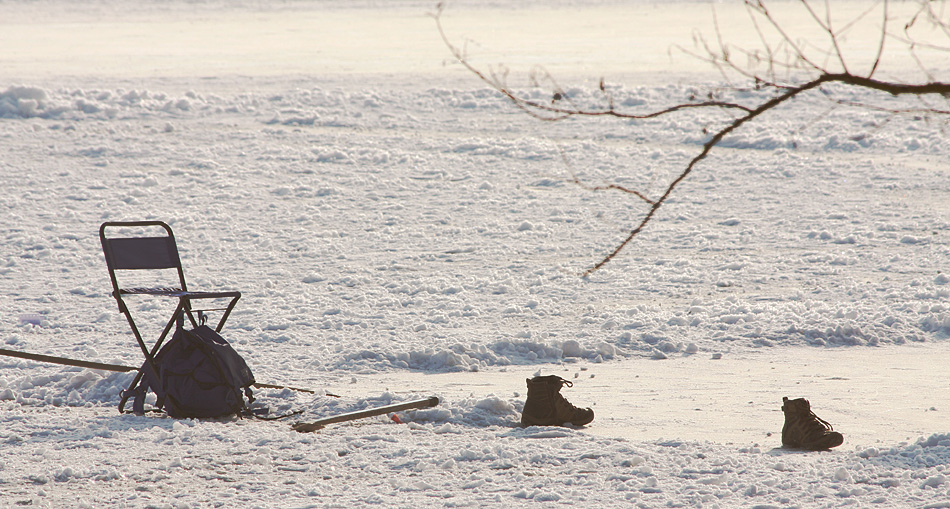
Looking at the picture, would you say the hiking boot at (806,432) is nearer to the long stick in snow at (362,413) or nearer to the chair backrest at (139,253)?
the long stick in snow at (362,413)

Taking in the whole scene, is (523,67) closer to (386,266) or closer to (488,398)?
(386,266)

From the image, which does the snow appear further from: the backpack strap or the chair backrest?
the chair backrest

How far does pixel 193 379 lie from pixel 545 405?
1757mm

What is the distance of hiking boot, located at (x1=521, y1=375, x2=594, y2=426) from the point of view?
15.4 ft

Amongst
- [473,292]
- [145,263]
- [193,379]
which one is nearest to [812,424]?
[193,379]

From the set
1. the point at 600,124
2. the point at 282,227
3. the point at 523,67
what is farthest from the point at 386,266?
the point at 523,67

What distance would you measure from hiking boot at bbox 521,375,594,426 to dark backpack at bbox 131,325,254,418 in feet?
4.82

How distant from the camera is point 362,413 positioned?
474cm

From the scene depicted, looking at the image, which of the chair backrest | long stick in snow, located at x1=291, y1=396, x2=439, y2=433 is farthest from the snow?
the chair backrest

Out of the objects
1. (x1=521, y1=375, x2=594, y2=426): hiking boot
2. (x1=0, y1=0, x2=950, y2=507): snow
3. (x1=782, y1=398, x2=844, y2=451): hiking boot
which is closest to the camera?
(x1=0, y1=0, x2=950, y2=507): snow

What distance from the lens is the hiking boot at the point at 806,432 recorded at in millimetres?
4312

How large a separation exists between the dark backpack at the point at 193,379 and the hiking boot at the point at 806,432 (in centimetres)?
269

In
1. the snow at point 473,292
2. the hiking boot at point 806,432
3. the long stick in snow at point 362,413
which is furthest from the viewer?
the long stick in snow at point 362,413

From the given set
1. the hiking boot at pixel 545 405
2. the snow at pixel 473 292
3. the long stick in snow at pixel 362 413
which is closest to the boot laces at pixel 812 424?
the snow at pixel 473 292
